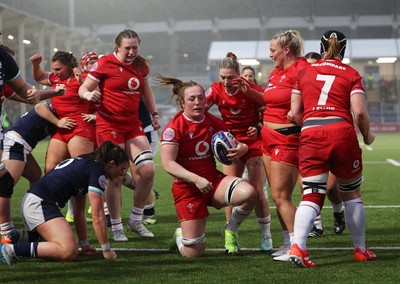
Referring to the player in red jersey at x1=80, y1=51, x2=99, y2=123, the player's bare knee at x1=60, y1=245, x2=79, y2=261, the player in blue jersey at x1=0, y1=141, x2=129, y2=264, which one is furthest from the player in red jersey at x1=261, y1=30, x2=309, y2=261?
the player in red jersey at x1=80, y1=51, x2=99, y2=123

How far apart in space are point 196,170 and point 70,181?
1180 millimetres

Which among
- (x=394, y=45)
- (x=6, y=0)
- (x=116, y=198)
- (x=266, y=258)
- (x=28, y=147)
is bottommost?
(x=266, y=258)

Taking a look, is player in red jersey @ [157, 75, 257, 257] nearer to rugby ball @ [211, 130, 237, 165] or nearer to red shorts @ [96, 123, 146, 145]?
rugby ball @ [211, 130, 237, 165]

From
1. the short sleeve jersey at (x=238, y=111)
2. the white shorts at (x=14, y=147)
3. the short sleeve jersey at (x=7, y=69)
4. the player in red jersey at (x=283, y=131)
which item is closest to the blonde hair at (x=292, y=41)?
the player in red jersey at (x=283, y=131)

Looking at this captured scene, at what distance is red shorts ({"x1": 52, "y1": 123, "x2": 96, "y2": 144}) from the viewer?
871 cm

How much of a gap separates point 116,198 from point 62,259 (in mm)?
1622

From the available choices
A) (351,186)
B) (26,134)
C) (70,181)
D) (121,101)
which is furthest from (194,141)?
(26,134)

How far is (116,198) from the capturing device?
8.32 metres

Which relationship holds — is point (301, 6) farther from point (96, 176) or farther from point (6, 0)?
point (96, 176)

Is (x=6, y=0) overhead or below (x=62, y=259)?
overhead

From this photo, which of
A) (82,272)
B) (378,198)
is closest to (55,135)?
(82,272)

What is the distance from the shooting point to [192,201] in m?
7.33

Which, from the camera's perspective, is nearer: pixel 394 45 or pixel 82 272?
pixel 82 272

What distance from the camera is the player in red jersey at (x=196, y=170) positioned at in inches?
278
